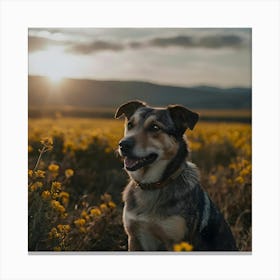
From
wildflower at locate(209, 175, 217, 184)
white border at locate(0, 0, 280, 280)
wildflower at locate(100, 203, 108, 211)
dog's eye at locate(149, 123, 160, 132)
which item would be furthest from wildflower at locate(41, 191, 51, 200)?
wildflower at locate(209, 175, 217, 184)

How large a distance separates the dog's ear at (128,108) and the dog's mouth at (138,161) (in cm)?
47

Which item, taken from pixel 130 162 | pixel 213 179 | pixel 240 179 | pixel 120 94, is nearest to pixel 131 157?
pixel 130 162

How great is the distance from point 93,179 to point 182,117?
60.5 inches

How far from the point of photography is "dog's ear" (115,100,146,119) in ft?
15.1

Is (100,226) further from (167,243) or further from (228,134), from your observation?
(228,134)

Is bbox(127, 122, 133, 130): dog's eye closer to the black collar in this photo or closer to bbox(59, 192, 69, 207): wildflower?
the black collar

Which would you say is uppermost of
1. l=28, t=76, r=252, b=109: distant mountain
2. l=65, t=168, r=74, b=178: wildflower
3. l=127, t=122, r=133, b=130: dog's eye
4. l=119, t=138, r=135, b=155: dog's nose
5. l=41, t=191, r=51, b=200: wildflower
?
l=28, t=76, r=252, b=109: distant mountain

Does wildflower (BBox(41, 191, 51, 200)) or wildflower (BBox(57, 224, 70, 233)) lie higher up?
wildflower (BBox(41, 191, 51, 200))

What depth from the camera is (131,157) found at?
4227 mm

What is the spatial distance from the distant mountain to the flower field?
0.23 m
